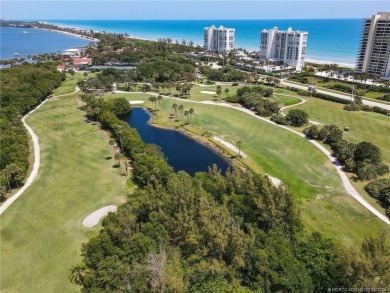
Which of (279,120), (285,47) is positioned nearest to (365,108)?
(279,120)

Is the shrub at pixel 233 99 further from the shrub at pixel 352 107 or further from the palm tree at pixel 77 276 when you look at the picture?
the palm tree at pixel 77 276

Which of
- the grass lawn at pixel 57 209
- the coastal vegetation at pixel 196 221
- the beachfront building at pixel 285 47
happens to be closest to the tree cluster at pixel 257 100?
the coastal vegetation at pixel 196 221

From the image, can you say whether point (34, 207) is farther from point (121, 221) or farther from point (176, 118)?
point (176, 118)

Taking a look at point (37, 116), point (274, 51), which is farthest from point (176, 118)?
point (274, 51)

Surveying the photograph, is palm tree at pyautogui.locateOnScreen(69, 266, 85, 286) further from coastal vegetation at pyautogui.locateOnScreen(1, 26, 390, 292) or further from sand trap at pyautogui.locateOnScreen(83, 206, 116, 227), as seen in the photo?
sand trap at pyautogui.locateOnScreen(83, 206, 116, 227)

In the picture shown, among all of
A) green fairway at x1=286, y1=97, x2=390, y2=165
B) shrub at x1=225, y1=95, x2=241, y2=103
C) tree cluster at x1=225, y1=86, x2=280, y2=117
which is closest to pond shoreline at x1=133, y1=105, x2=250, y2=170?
tree cluster at x1=225, y1=86, x2=280, y2=117
